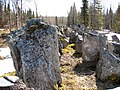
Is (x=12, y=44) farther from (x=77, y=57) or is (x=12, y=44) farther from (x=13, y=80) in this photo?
(x=77, y=57)

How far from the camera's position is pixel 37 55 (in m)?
10.9

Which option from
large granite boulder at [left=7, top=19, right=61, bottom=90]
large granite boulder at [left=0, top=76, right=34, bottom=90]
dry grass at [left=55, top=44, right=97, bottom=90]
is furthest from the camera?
dry grass at [left=55, top=44, right=97, bottom=90]

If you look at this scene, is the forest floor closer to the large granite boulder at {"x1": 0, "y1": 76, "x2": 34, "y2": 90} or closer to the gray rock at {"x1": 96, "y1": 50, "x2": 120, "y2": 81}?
the gray rock at {"x1": 96, "y1": 50, "x2": 120, "y2": 81}

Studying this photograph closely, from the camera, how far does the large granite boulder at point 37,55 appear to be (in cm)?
1064

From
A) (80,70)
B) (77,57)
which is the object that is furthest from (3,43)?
(80,70)

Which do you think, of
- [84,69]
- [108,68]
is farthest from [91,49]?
[108,68]

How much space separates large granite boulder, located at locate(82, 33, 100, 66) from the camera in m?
16.4

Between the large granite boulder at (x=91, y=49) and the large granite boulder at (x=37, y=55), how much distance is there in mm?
5215

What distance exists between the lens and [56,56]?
11.5 m

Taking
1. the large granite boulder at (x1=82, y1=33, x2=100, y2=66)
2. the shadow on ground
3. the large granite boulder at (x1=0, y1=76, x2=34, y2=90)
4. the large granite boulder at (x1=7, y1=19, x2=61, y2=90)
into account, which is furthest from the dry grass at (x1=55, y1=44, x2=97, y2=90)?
the large granite boulder at (x1=0, y1=76, x2=34, y2=90)

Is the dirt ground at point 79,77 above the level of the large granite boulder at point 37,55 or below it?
below

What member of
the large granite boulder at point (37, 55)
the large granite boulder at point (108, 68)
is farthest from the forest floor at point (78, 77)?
the large granite boulder at point (37, 55)

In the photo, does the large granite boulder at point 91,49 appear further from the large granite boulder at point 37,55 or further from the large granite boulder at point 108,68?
the large granite boulder at point 37,55

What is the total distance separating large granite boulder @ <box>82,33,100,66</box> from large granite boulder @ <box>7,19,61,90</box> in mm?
5215
